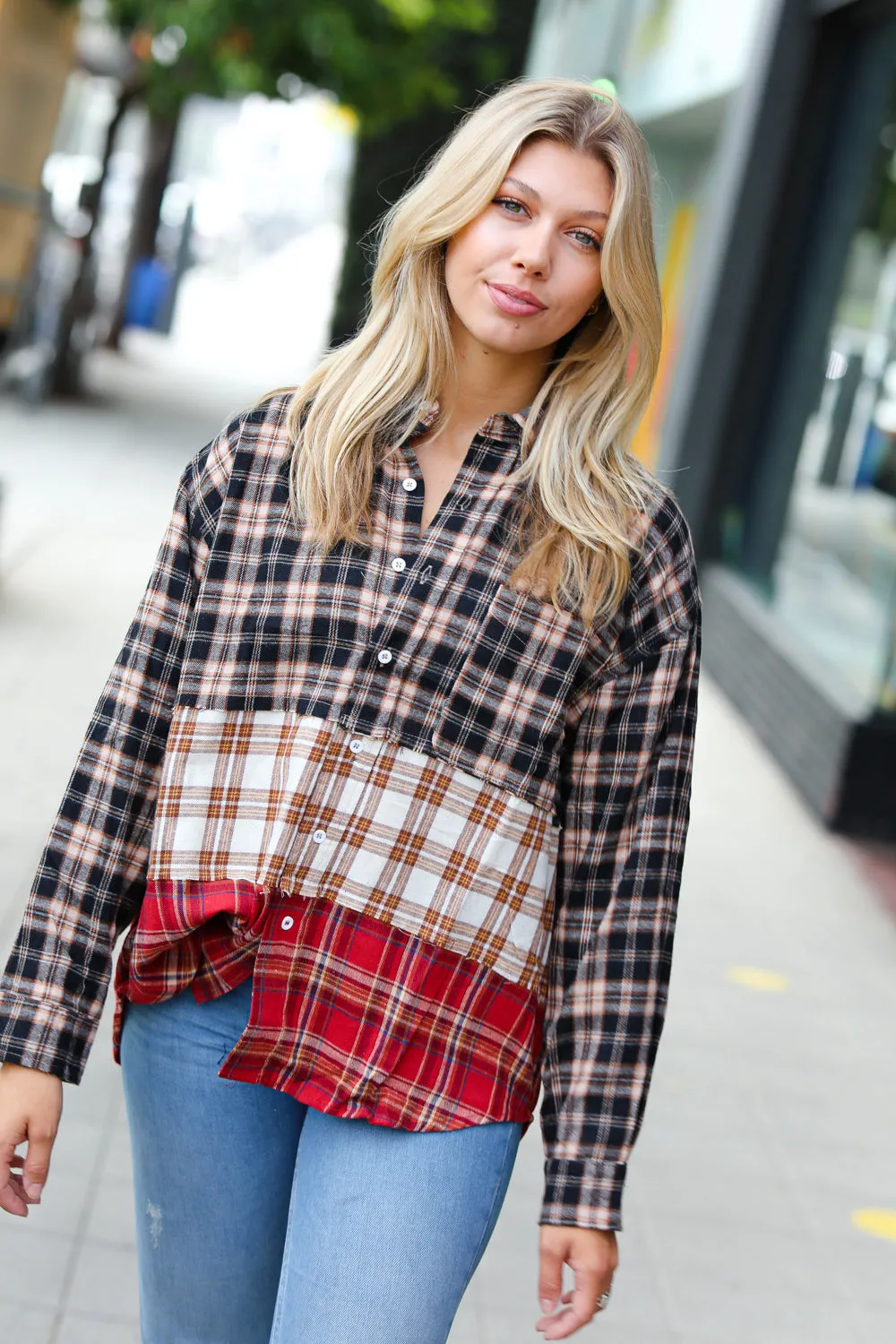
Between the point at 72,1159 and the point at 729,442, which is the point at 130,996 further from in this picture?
the point at 729,442

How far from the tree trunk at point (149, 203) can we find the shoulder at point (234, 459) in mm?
18442

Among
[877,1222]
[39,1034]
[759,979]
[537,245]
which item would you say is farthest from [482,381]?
[759,979]

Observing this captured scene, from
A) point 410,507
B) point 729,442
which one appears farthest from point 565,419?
point 729,442

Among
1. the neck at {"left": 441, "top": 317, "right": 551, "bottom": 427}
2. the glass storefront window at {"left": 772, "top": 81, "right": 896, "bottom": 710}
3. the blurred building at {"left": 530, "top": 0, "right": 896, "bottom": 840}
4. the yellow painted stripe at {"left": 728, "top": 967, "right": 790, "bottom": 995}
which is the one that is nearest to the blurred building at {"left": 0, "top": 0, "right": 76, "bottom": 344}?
the blurred building at {"left": 530, "top": 0, "right": 896, "bottom": 840}

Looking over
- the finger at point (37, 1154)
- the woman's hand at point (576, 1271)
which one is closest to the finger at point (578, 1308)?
the woman's hand at point (576, 1271)

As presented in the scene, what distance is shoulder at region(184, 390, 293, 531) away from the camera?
195 centimetres

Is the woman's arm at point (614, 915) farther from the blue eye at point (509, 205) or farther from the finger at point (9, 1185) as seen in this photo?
the finger at point (9, 1185)

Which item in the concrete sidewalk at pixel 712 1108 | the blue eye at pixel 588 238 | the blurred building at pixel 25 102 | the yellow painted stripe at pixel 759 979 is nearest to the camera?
the blue eye at pixel 588 238

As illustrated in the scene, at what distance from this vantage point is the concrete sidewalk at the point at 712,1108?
3414mm

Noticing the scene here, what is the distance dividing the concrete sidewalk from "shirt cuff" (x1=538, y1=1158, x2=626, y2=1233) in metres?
1.48

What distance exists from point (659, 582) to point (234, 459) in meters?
0.50

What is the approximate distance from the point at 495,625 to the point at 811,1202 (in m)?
2.72

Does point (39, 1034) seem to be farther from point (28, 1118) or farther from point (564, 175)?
point (564, 175)

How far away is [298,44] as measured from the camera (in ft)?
47.6
